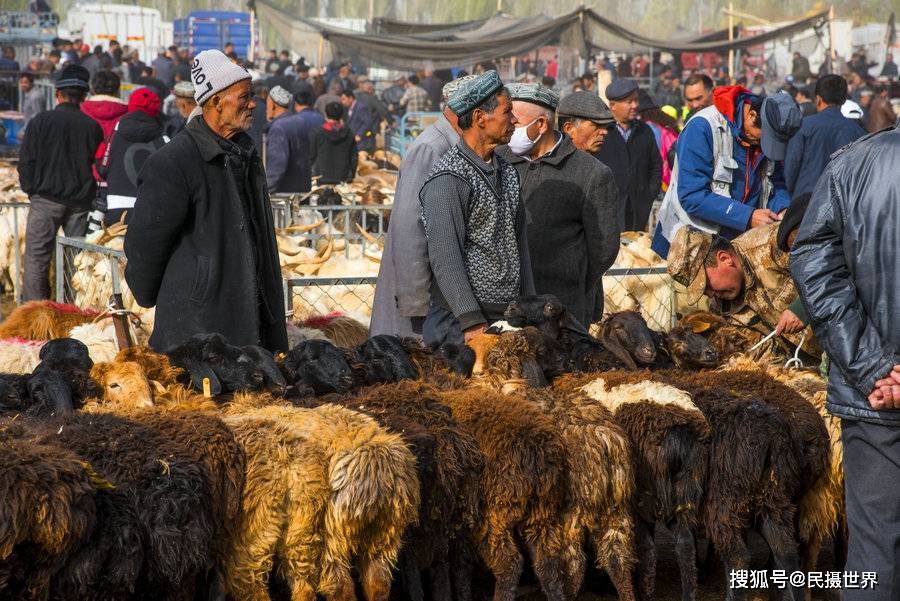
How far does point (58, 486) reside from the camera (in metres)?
2.75

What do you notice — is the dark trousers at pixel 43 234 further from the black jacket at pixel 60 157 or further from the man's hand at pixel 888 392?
the man's hand at pixel 888 392

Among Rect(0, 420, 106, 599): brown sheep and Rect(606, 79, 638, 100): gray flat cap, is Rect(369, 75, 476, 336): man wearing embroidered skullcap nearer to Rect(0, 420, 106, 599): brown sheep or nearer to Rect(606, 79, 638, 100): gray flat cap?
Rect(0, 420, 106, 599): brown sheep

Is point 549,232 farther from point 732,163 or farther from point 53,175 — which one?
point 53,175

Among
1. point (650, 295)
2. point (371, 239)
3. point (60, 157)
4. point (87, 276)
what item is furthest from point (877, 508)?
point (60, 157)

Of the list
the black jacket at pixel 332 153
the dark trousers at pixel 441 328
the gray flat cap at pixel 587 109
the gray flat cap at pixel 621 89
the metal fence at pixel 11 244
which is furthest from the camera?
the black jacket at pixel 332 153

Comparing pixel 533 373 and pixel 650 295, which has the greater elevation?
pixel 533 373

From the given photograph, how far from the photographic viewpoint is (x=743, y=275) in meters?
5.30

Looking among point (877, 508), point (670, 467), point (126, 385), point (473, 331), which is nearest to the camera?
point (877, 508)

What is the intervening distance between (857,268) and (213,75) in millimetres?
2378

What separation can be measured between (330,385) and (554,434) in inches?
31.9

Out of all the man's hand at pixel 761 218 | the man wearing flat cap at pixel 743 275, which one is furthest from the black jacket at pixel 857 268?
the man's hand at pixel 761 218

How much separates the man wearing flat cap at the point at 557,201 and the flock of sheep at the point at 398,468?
79cm

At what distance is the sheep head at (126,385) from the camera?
3.69 m

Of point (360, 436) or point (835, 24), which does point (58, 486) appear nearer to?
point (360, 436)
